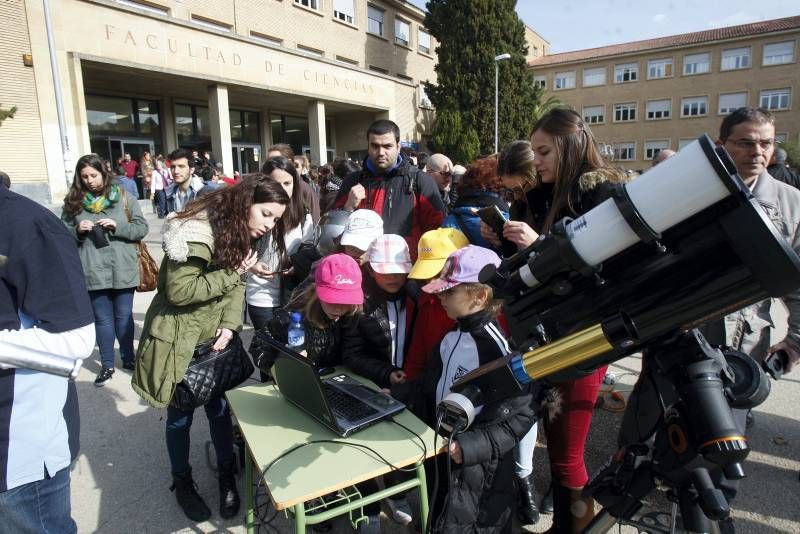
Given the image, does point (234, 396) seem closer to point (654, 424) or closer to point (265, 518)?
point (265, 518)

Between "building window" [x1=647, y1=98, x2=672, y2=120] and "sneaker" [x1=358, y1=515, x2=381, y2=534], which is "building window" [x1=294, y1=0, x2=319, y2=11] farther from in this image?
"building window" [x1=647, y1=98, x2=672, y2=120]

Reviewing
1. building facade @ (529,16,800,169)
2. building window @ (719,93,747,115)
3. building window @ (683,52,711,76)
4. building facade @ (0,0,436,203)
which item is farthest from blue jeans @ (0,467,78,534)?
building window @ (683,52,711,76)

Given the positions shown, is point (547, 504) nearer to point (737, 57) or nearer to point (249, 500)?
point (249, 500)

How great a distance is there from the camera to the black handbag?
2.33m

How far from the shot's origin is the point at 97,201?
12.7 ft

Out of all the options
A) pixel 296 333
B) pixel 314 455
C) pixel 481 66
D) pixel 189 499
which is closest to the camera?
pixel 314 455

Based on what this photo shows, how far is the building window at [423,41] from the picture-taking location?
26547 millimetres

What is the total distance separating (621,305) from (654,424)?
1.07 feet

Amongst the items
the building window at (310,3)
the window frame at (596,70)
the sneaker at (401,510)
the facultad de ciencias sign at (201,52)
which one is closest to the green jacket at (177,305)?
the sneaker at (401,510)

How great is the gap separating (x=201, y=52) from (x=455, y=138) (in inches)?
487

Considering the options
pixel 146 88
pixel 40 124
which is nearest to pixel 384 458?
pixel 40 124

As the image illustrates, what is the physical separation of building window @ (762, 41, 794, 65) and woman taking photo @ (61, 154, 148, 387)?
4021cm

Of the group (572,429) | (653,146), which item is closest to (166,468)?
(572,429)

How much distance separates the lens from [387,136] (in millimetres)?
3432
